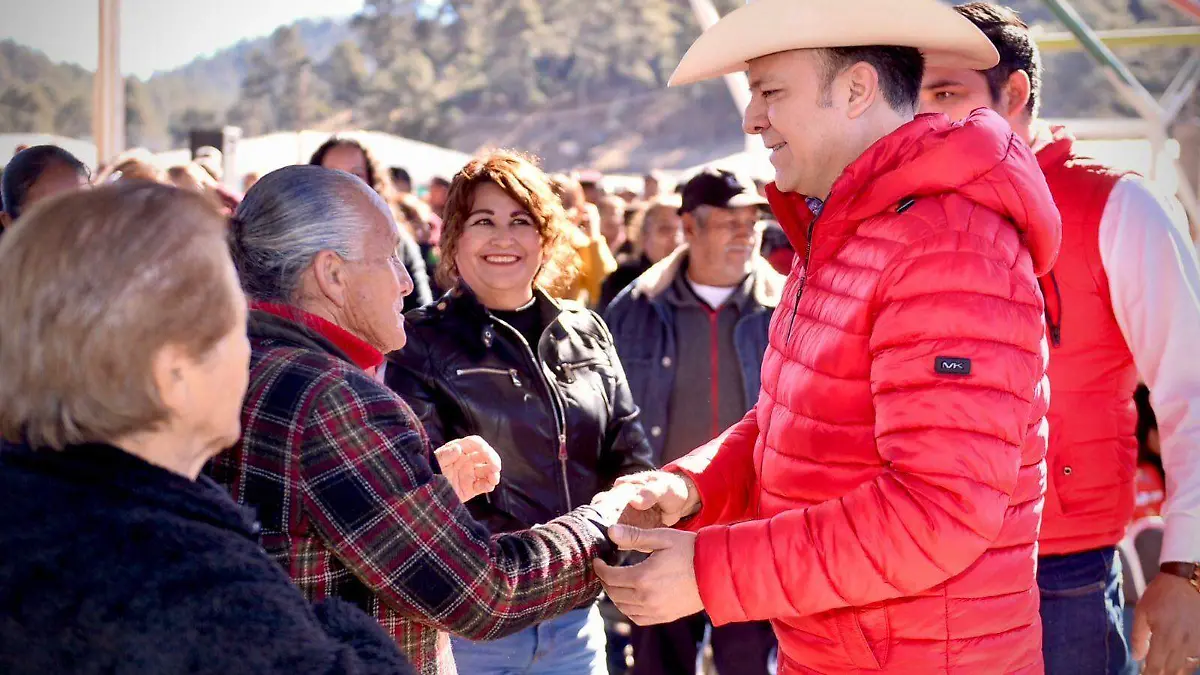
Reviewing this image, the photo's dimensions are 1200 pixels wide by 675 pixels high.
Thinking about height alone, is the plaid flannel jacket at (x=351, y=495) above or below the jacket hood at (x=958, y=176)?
below

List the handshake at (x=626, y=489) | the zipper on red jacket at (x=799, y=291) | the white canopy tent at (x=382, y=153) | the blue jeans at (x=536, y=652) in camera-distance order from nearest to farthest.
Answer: the zipper on red jacket at (x=799, y=291) < the handshake at (x=626, y=489) < the blue jeans at (x=536, y=652) < the white canopy tent at (x=382, y=153)

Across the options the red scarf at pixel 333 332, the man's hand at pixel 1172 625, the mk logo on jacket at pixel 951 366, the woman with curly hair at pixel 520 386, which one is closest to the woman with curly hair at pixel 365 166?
the woman with curly hair at pixel 520 386

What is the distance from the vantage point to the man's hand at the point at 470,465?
260 cm

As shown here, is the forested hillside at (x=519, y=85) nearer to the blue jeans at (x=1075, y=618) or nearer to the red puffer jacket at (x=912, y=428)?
the blue jeans at (x=1075, y=618)

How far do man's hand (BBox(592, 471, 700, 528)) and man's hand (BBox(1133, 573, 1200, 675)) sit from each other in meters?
1.04

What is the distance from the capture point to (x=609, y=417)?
347 cm

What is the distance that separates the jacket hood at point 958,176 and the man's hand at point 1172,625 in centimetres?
100

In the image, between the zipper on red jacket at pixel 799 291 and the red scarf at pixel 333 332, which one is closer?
→ the red scarf at pixel 333 332

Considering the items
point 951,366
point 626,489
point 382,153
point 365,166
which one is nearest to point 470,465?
point 626,489

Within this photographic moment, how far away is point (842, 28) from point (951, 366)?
685 mm

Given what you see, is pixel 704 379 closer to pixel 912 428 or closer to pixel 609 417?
pixel 609 417

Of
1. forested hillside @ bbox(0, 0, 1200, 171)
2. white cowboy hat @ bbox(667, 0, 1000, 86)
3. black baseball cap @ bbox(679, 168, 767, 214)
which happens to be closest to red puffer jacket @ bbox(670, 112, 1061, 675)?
white cowboy hat @ bbox(667, 0, 1000, 86)

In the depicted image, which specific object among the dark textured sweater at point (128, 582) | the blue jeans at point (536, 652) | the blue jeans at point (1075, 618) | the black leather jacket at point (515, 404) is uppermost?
the dark textured sweater at point (128, 582)

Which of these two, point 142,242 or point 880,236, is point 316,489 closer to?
point 142,242
